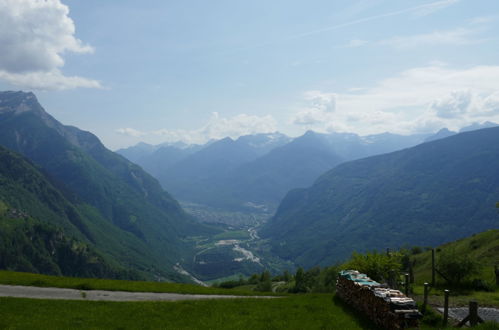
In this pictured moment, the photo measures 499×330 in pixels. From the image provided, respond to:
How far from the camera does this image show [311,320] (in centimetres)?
2823

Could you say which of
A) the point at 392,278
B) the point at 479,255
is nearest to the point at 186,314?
the point at 392,278

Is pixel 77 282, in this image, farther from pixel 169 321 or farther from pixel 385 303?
pixel 385 303

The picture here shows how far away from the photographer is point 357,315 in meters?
28.7

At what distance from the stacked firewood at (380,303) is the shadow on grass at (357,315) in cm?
31

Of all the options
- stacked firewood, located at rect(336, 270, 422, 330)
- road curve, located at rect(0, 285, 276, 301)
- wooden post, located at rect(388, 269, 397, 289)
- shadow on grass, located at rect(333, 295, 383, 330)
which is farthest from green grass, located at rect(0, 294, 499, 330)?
wooden post, located at rect(388, 269, 397, 289)

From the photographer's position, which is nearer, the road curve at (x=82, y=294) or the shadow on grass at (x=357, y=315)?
the shadow on grass at (x=357, y=315)

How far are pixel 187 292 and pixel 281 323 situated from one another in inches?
736

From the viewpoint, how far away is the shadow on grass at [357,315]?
25608 mm

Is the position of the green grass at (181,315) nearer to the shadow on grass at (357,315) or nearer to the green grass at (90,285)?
the shadow on grass at (357,315)

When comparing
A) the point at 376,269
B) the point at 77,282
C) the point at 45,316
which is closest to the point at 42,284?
the point at 77,282

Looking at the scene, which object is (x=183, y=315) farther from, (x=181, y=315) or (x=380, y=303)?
(x=380, y=303)

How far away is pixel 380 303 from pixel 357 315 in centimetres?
444

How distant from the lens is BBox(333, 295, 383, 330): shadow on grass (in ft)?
84.0

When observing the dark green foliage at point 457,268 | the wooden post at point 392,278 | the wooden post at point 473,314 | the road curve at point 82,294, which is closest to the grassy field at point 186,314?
the wooden post at point 473,314
